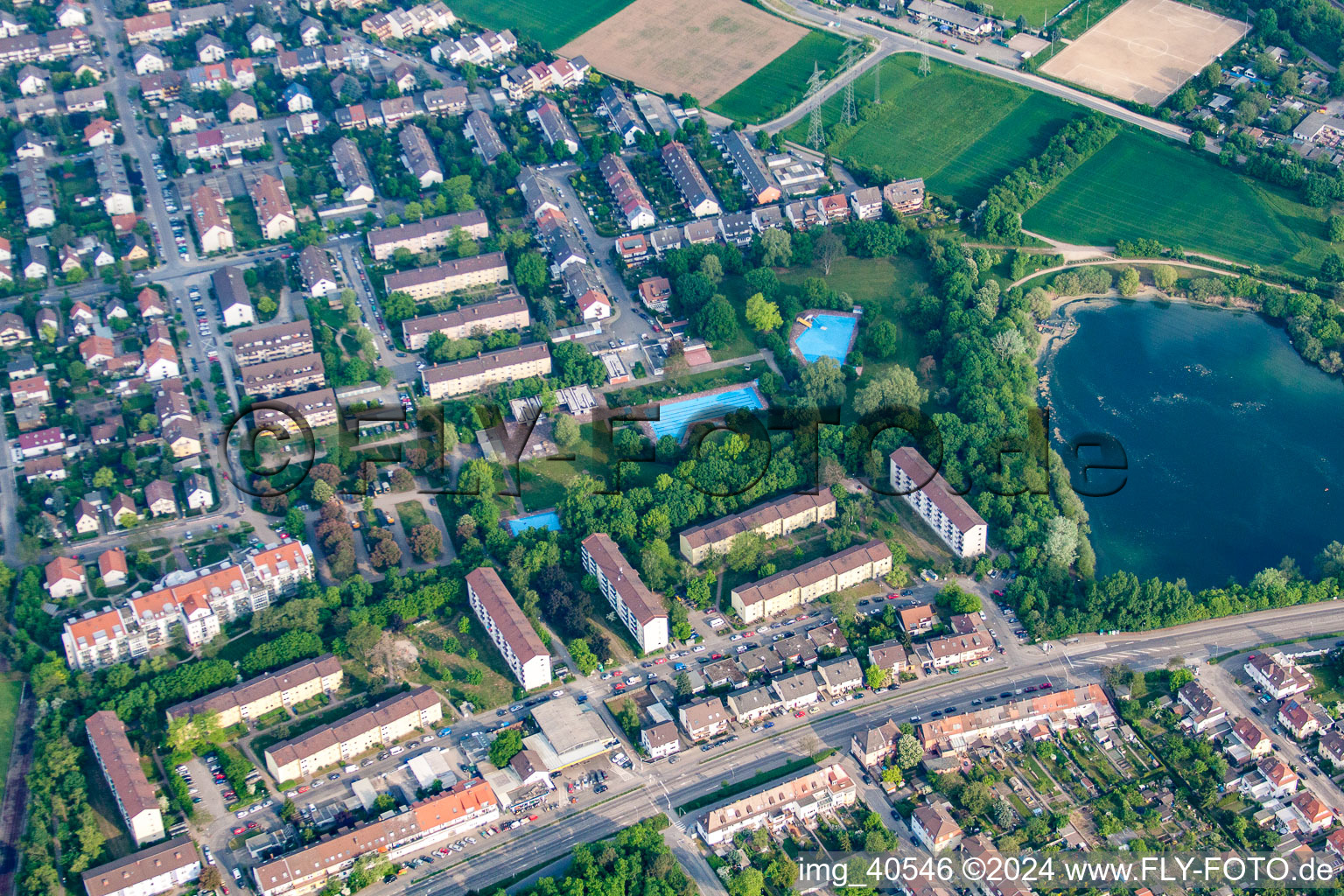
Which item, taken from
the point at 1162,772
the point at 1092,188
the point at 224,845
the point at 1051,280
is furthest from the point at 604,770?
the point at 1092,188

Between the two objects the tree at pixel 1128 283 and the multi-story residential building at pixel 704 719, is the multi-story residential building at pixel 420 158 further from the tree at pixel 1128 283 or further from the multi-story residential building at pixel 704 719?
the multi-story residential building at pixel 704 719

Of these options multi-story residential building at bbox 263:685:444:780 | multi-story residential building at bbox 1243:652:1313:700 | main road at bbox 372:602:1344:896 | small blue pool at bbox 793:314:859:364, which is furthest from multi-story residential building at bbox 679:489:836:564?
multi-story residential building at bbox 1243:652:1313:700

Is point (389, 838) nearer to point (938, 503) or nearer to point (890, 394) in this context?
point (938, 503)

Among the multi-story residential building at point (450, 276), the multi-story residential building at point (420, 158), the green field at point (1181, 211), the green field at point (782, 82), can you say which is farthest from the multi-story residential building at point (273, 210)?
the green field at point (1181, 211)

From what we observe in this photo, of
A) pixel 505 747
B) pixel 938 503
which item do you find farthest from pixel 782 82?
pixel 505 747

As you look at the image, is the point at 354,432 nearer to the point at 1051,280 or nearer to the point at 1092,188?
the point at 1051,280

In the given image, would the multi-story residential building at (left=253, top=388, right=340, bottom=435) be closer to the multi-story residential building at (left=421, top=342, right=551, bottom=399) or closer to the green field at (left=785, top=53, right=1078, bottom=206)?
the multi-story residential building at (left=421, top=342, right=551, bottom=399)
